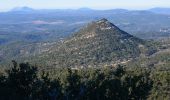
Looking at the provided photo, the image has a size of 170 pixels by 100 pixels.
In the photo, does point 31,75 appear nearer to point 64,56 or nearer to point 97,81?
point 97,81

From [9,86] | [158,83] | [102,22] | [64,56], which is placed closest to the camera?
[9,86]

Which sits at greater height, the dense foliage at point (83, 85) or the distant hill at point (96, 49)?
the dense foliage at point (83, 85)

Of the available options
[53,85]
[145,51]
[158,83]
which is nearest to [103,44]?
[145,51]

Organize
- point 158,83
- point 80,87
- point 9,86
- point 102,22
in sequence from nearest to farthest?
1. point 9,86
2. point 80,87
3. point 158,83
4. point 102,22

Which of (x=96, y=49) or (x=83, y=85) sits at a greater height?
(x=83, y=85)

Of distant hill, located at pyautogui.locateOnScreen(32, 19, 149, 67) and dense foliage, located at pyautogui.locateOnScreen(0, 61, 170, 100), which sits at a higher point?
dense foliage, located at pyautogui.locateOnScreen(0, 61, 170, 100)
